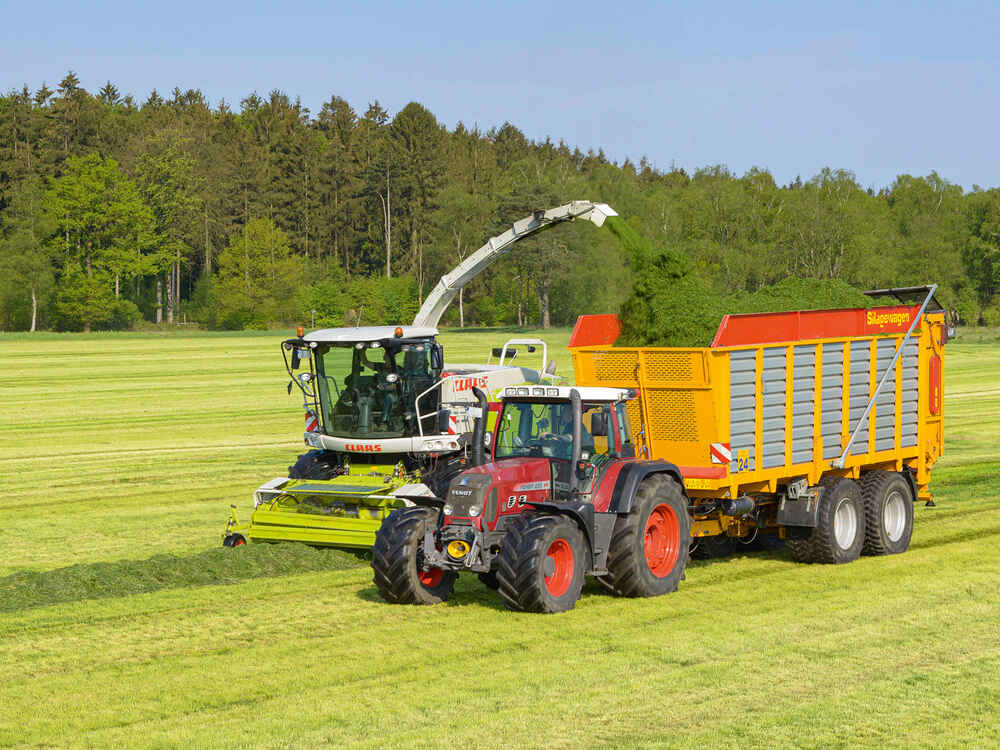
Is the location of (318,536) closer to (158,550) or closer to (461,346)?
(158,550)

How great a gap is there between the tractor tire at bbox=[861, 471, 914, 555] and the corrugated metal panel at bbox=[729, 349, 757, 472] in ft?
7.01

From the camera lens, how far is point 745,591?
12508mm

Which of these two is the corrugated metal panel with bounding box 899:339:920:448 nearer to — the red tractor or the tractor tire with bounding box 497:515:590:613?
the red tractor

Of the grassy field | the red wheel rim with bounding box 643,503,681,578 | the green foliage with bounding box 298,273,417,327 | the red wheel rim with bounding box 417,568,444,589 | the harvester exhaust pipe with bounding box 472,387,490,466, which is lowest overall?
the grassy field

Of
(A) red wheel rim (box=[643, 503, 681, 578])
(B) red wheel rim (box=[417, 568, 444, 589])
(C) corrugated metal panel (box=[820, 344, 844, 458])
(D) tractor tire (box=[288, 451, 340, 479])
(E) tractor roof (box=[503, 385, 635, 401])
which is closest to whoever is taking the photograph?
(E) tractor roof (box=[503, 385, 635, 401])

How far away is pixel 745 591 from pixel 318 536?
4954 mm

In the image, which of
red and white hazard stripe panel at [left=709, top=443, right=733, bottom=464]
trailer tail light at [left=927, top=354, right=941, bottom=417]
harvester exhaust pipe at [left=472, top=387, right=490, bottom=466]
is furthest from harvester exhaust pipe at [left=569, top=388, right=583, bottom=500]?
trailer tail light at [left=927, top=354, right=941, bottom=417]

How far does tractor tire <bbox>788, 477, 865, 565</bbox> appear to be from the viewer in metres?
13.6

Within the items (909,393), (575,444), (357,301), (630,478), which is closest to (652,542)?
(630,478)

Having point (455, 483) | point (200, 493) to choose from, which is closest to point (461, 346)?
point (200, 493)

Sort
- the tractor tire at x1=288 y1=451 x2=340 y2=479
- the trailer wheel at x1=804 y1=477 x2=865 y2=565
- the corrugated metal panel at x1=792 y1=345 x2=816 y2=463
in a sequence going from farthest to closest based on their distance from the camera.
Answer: the tractor tire at x1=288 y1=451 x2=340 y2=479
the trailer wheel at x1=804 y1=477 x2=865 y2=565
the corrugated metal panel at x1=792 y1=345 x2=816 y2=463

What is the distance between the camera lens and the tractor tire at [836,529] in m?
13.6

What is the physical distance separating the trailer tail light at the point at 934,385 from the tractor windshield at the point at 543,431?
555cm

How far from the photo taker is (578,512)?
11188mm
